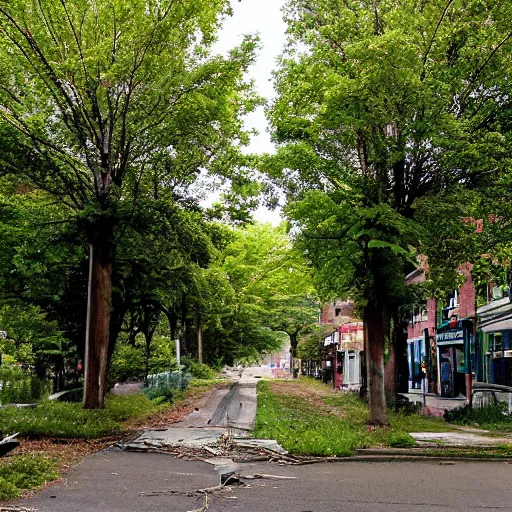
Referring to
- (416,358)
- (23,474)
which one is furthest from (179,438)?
(416,358)

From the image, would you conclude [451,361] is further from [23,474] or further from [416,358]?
[23,474]

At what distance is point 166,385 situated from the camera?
25.4m

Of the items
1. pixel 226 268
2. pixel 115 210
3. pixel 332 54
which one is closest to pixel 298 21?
pixel 332 54

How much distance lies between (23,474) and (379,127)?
456 inches

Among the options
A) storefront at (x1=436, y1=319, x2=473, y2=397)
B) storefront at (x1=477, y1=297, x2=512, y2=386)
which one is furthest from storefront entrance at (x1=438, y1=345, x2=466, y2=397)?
storefront at (x1=477, y1=297, x2=512, y2=386)

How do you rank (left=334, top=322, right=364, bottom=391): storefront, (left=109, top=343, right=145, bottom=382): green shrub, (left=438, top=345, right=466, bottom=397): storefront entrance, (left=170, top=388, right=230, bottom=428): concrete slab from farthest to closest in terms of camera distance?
(left=334, top=322, right=364, bottom=391): storefront
(left=438, top=345, right=466, bottom=397): storefront entrance
(left=109, top=343, right=145, bottom=382): green shrub
(left=170, top=388, right=230, bottom=428): concrete slab

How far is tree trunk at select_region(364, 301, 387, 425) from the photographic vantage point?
16922 millimetres

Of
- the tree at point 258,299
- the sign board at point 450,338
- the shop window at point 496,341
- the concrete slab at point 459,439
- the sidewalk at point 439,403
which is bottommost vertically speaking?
the sidewalk at point 439,403

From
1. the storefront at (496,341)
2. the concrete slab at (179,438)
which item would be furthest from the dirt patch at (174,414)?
the storefront at (496,341)

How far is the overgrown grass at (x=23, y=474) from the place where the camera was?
7832mm

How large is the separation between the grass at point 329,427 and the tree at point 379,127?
1.33 metres

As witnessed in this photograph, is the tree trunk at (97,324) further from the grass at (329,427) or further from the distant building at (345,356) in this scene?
the distant building at (345,356)

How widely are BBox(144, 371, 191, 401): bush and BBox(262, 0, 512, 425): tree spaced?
31.1 feet

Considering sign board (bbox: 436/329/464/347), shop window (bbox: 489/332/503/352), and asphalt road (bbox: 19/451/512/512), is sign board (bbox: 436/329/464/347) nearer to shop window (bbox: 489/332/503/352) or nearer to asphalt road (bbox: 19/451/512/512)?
shop window (bbox: 489/332/503/352)
